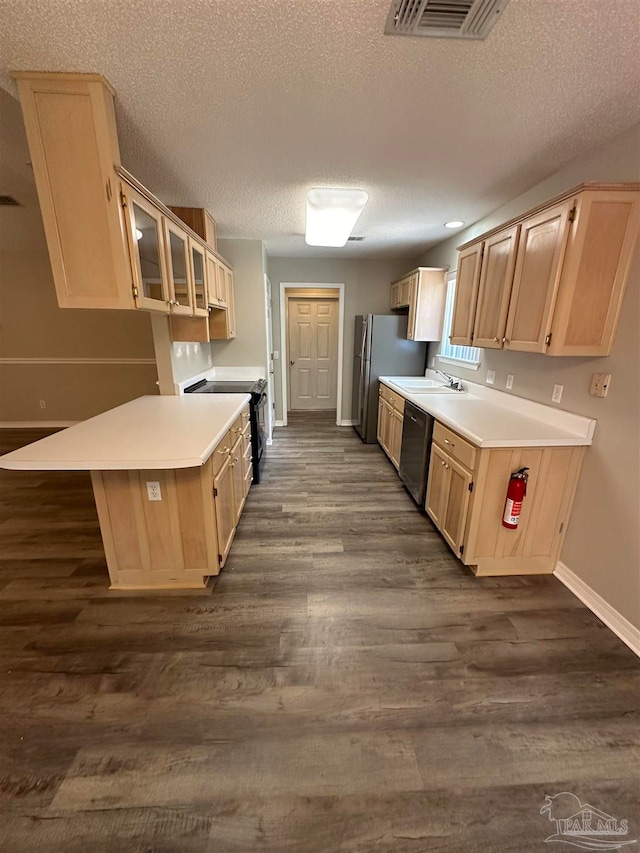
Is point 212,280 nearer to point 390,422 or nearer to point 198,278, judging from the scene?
point 198,278

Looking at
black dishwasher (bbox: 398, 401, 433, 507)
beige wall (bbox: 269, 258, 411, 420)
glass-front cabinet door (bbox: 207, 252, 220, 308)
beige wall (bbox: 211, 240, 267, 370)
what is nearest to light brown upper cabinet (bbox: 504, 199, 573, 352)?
black dishwasher (bbox: 398, 401, 433, 507)

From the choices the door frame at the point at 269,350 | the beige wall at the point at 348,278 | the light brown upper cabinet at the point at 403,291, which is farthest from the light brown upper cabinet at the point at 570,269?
the beige wall at the point at 348,278

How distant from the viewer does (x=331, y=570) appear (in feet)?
7.36

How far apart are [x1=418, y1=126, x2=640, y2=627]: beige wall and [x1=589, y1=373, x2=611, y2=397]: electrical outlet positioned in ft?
0.08

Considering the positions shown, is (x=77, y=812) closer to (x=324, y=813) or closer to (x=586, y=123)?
(x=324, y=813)

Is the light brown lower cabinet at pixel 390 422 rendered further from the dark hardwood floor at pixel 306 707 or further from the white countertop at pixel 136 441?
the white countertop at pixel 136 441

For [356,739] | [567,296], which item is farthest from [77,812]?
[567,296]

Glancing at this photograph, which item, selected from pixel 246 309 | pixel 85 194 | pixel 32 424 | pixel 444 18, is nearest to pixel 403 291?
pixel 246 309

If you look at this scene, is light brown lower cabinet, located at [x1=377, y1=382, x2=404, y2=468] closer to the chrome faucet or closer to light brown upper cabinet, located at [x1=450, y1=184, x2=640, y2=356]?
the chrome faucet

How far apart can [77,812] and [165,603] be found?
89 cm

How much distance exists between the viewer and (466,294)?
278cm

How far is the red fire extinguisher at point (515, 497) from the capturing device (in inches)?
78.0

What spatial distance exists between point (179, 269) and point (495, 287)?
7.18 feet

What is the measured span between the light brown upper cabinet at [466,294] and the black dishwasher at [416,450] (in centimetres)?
72
